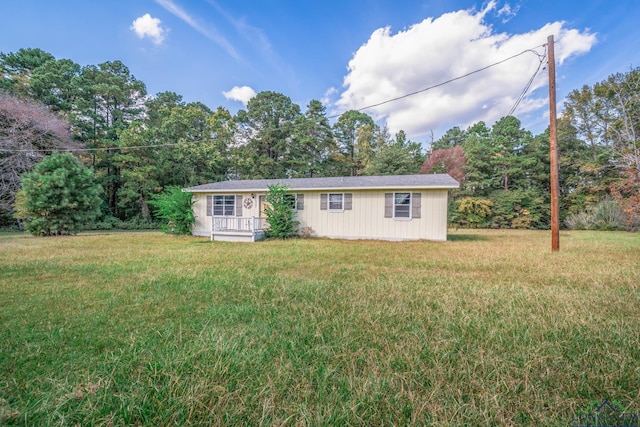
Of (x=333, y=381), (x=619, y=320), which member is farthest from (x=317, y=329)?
(x=619, y=320)

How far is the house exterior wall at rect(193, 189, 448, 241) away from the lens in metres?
10.4

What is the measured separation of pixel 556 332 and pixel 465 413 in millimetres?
1742

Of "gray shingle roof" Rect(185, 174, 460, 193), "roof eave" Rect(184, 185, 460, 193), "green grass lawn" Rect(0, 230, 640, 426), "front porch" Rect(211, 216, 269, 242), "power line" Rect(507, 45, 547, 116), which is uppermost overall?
"power line" Rect(507, 45, 547, 116)

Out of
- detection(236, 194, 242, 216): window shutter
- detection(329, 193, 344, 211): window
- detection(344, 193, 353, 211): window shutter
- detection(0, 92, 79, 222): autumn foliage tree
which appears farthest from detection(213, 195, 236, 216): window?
detection(0, 92, 79, 222): autumn foliage tree

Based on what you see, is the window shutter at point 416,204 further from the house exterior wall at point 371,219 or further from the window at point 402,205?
the house exterior wall at point 371,219

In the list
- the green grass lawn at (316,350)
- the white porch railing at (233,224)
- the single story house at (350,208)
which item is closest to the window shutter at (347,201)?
the single story house at (350,208)

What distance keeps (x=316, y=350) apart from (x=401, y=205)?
945 centimetres

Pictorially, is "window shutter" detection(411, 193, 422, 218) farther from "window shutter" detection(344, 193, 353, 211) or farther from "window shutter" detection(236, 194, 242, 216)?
"window shutter" detection(236, 194, 242, 216)

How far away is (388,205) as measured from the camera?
1098cm

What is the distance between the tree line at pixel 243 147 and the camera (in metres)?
16.3

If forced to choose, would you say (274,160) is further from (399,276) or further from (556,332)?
(556,332)

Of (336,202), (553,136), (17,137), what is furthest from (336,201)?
(17,137)

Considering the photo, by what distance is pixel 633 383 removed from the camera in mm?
1718

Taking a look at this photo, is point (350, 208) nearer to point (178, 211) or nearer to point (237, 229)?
point (237, 229)
